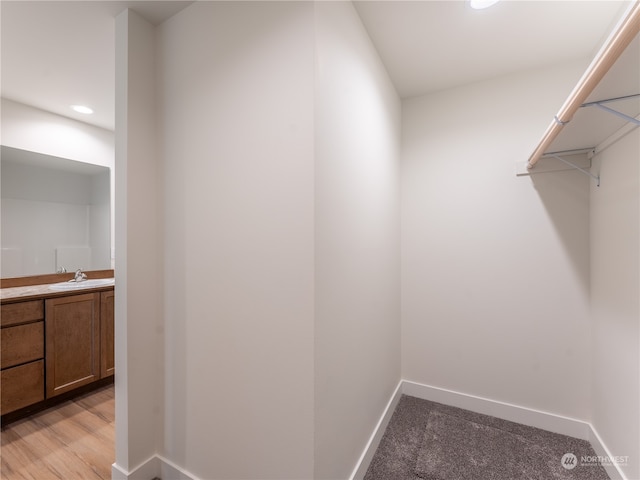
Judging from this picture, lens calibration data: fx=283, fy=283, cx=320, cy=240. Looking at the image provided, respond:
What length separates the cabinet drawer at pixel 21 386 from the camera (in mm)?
1945

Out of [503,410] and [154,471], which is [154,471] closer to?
[154,471]

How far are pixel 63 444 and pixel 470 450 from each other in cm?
252

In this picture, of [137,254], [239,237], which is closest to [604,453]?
[239,237]

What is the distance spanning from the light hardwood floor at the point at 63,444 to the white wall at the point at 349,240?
1383 millimetres

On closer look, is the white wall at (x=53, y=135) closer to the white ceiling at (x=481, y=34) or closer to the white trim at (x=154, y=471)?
the white trim at (x=154, y=471)

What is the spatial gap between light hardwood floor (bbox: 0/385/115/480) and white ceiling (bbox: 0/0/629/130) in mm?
2497

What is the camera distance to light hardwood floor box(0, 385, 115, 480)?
1585mm

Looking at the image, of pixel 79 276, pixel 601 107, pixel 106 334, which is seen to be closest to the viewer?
pixel 601 107

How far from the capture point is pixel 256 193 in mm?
1235

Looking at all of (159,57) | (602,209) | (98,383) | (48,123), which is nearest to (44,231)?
(48,123)

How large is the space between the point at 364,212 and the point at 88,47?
6.62ft

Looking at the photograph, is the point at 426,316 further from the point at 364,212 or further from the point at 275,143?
the point at 275,143

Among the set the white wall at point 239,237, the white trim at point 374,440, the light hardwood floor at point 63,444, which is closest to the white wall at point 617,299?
the white trim at point 374,440

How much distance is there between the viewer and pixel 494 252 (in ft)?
6.75
